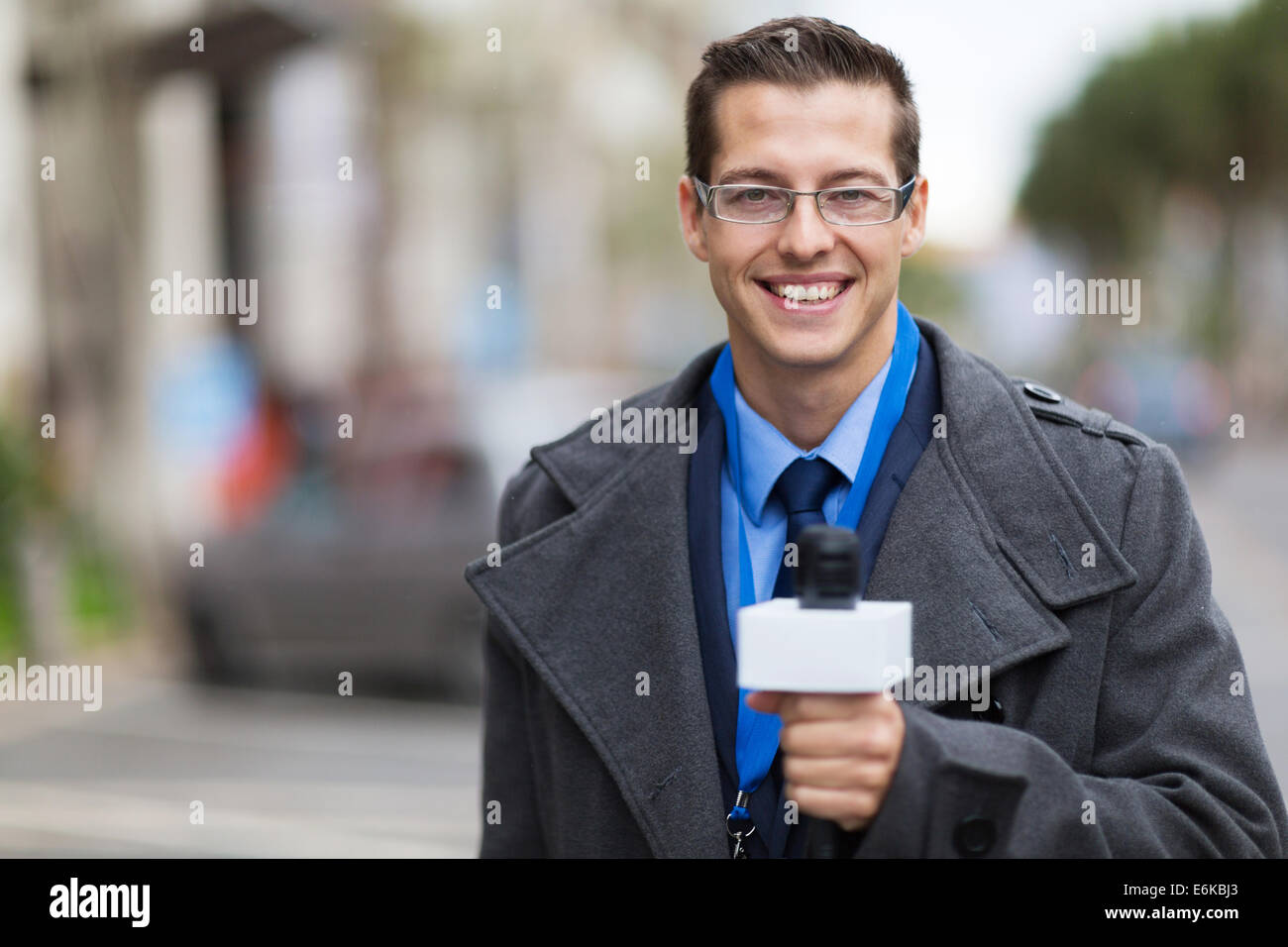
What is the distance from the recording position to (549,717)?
7.90ft

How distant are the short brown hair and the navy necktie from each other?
1.44 feet

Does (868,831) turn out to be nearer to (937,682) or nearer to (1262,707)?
(937,682)

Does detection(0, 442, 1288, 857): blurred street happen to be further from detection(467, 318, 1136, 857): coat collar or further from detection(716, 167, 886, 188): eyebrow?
detection(716, 167, 886, 188): eyebrow

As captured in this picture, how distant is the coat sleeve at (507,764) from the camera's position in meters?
2.56

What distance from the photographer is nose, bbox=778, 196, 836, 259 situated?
2100mm

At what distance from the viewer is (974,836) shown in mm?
1775

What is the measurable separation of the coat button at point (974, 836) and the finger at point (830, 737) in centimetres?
27

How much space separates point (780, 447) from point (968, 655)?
44 cm

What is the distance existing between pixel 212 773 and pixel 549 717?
20.8 ft
